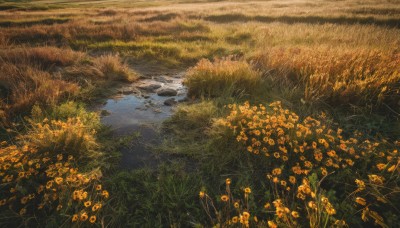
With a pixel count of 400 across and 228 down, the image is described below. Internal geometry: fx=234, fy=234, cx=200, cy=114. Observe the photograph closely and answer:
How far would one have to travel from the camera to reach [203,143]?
3680 mm

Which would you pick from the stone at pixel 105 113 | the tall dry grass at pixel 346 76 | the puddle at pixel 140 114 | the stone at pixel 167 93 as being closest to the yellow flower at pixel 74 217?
the puddle at pixel 140 114

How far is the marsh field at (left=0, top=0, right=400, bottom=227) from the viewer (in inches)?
92.8

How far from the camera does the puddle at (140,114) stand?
348 cm

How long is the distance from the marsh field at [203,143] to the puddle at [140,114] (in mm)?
28

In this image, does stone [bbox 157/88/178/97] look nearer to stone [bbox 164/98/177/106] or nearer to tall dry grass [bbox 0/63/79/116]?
stone [bbox 164/98/177/106]

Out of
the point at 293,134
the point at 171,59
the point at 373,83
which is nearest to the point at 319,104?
the point at 373,83

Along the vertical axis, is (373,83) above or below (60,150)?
above

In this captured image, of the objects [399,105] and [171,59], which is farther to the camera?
[171,59]

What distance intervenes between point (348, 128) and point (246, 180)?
2.33 m

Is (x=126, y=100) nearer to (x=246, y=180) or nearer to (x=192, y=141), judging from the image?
(x=192, y=141)

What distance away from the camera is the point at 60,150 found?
121 inches

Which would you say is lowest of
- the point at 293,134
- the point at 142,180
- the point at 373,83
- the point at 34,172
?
the point at 142,180

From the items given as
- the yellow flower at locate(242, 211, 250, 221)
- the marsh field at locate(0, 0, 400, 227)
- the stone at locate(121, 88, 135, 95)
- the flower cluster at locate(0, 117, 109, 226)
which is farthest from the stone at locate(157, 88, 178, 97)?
the yellow flower at locate(242, 211, 250, 221)

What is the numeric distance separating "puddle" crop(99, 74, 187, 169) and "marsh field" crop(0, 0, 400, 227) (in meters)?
0.03
